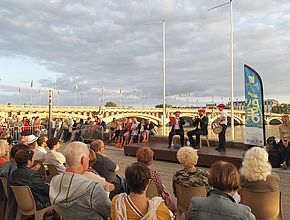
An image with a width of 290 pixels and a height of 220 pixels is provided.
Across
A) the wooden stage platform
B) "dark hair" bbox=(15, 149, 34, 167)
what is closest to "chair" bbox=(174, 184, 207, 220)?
"dark hair" bbox=(15, 149, 34, 167)

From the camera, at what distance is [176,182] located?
3584mm

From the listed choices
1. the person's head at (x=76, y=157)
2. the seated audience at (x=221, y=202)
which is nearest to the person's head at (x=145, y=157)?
the person's head at (x=76, y=157)

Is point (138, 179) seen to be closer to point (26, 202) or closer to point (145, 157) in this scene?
point (145, 157)

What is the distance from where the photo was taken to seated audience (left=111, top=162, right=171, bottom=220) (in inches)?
86.4

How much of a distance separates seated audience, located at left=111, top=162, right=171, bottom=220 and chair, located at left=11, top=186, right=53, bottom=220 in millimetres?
1507

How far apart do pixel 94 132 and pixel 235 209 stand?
13592 mm

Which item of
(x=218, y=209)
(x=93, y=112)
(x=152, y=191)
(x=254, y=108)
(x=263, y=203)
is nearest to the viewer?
(x=218, y=209)

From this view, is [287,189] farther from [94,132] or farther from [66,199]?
[94,132]

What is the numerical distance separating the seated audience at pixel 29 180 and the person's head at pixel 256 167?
2.24m

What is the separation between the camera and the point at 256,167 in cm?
310

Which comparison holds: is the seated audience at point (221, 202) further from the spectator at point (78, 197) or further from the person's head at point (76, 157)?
the person's head at point (76, 157)

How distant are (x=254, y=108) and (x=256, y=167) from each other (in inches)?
243

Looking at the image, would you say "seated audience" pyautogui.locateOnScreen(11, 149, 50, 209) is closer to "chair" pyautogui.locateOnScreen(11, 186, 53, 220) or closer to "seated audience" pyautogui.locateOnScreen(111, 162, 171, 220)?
"chair" pyautogui.locateOnScreen(11, 186, 53, 220)

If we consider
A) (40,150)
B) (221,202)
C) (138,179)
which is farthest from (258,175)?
(40,150)
